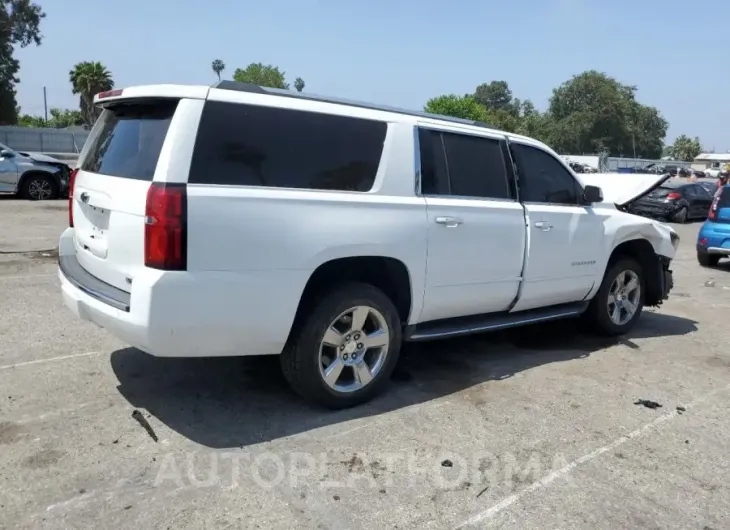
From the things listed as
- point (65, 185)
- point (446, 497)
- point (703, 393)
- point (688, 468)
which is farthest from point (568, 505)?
point (65, 185)

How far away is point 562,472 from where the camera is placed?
3631 millimetres

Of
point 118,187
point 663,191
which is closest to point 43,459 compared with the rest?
point 118,187

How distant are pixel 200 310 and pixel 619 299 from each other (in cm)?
451

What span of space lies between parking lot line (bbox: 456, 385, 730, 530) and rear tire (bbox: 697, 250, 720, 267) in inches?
317

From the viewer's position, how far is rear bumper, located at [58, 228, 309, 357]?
3438 mm

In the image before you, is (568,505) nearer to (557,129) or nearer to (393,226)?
(393,226)

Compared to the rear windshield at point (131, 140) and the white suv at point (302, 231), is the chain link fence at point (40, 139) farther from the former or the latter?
the white suv at point (302, 231)

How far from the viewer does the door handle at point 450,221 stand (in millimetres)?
4516

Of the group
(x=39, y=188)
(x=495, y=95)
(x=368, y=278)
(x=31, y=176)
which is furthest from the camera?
(x=495, y=95)

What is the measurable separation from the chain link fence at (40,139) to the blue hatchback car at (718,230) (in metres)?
42.0

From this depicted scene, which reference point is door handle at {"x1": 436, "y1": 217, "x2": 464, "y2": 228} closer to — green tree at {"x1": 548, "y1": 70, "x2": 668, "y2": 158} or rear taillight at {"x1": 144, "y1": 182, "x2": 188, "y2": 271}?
rear taillight at {"x1": 144, "y1": 182, "x2": 188, "y2": 271}

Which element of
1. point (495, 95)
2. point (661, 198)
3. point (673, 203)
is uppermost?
point (495, 95)

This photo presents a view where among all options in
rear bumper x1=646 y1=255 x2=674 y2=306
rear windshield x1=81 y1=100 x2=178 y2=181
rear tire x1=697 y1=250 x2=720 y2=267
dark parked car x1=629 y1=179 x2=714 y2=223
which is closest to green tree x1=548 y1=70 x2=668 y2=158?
dark parked car x1=629 y1=179 x2=714 y2=223

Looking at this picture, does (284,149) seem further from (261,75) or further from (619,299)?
(261,75)
